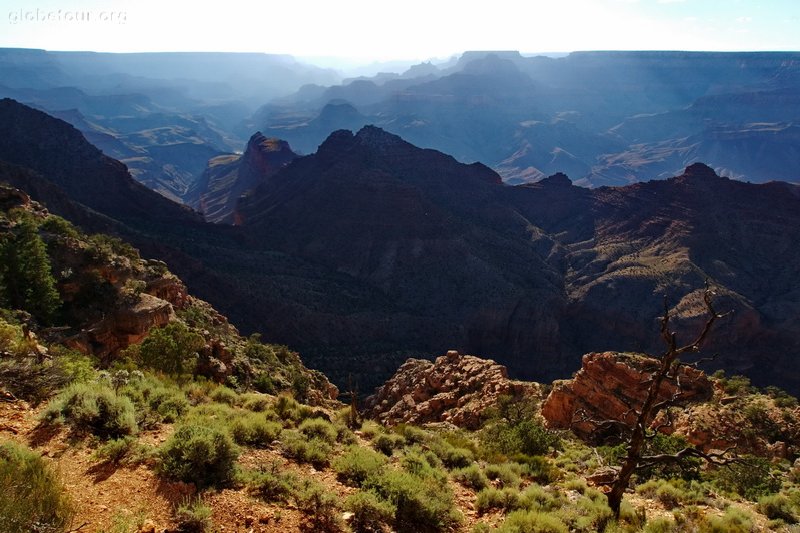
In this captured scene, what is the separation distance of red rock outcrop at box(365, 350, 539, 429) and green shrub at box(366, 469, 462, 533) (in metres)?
15.5

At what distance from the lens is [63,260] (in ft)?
91.6

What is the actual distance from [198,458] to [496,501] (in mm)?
6016

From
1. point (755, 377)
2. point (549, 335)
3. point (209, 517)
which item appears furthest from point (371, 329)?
point (209, 517)

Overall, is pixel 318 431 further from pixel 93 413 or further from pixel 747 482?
pixel 747 482

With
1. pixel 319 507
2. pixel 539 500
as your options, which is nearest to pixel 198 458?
pixel 319 507

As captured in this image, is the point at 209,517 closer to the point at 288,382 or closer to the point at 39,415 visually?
the point at 39,415

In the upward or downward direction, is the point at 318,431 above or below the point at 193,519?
below

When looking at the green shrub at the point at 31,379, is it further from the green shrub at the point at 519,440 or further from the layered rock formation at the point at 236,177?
the layered rock formation at the point at 236,177

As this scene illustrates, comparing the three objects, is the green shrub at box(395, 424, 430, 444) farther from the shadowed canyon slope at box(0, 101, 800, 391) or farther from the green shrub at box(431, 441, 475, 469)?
the shadowed canyon slope at box(0, 101, 800, 391)

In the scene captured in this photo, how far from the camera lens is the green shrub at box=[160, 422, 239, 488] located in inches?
329

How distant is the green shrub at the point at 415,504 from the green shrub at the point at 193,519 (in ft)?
10.2

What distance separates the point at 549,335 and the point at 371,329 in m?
23.0

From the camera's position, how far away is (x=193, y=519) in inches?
285

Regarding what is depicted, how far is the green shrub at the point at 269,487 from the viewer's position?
8.59 metres
